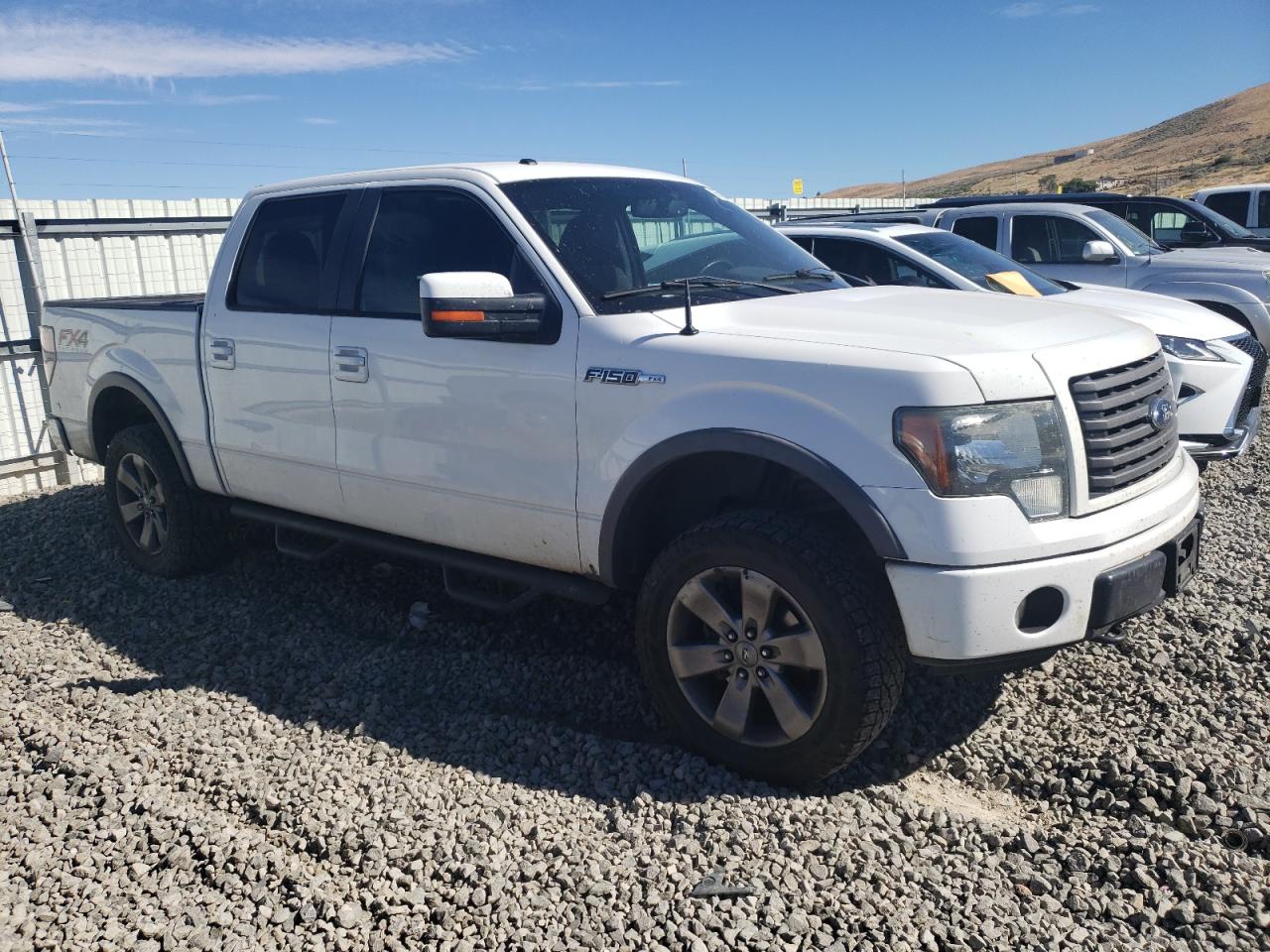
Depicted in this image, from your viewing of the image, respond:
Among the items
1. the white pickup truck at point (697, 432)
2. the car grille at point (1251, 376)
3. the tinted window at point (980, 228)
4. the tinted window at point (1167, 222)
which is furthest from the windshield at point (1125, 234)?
the white pickup truck at point (697, 432)

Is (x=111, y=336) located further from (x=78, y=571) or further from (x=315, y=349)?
(x=315, y=349)

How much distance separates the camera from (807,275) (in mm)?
4508

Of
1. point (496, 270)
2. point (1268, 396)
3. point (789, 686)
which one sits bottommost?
point (1268, 396)

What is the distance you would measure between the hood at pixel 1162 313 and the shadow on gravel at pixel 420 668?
4169 mm

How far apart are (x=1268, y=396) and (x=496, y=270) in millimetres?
8948

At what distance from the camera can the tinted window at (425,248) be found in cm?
414

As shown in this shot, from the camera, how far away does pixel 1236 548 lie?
5.62m

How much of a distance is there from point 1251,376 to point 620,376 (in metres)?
5.45

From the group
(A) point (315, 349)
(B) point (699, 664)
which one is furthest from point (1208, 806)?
(A) point (315, 349)

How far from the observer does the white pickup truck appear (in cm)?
308

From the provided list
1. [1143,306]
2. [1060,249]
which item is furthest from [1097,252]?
[1143,306]

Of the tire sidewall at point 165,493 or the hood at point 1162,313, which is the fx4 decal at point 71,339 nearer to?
the tire sidewall at point 165,493

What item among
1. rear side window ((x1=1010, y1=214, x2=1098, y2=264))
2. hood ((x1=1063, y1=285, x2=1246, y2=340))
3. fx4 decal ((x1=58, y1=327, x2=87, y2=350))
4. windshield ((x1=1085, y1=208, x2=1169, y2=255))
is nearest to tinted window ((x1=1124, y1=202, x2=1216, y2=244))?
windshield ((x1=1085, y1=208, x2=1169, y2=255))

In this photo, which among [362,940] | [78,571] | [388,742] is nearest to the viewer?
[362,940]
